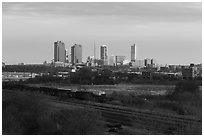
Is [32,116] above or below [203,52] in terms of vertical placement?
below

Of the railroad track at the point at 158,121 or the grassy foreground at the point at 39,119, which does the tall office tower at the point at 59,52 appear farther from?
the railroad track at the point at 158,121

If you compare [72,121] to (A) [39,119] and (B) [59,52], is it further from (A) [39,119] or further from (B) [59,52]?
(B) [59,52]

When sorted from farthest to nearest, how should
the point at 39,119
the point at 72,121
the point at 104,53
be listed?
the point at 104,53
the point at 39,119
the point at 72,121

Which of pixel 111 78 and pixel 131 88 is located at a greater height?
pixel 111 78

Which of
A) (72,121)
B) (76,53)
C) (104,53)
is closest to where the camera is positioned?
(72,121)

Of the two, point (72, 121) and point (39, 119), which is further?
point (39, 119)

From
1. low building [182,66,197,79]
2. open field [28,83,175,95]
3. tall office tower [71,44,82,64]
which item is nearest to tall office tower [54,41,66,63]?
tall office tower [71,44,82,64]

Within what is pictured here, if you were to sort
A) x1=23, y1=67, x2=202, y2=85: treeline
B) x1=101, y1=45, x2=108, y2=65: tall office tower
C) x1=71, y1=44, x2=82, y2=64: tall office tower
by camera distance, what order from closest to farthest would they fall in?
x1=71, y1=44, x2=82, y2=64: tall office tower
x1=101, y1=45, x2=108, y2=65: tall office tower
x1=23, y1=67, x2=202, y2=85: treeline

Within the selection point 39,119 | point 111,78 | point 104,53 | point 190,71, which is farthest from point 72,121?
point 111,78

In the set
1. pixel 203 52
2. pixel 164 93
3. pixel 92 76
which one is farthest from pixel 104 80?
pixel 203 52

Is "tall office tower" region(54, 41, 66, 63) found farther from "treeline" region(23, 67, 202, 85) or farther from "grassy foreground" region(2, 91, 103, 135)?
"treeline" region(23, 67, 202, 85)

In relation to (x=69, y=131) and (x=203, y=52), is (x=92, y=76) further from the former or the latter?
(x=203, y=52)
